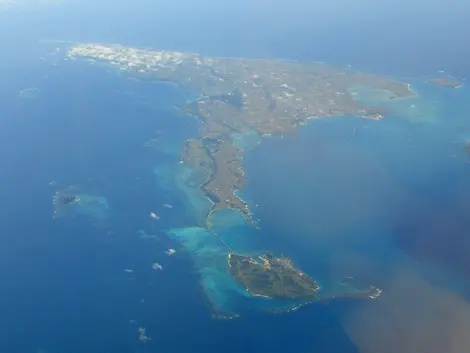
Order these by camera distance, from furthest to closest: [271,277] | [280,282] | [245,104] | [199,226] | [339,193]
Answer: [245,104] → [339,193] → [199,226] → [271,277] → [280,282]

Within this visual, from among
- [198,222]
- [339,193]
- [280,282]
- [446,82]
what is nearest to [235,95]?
[339,193]

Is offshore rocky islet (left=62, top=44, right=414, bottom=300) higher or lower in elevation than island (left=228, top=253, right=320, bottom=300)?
higher

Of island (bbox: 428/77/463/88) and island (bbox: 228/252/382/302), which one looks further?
island (bbox: 428/77/463/88)

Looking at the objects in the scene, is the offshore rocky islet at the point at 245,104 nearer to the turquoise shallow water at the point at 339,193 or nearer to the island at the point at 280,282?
the island at the point at 280,282

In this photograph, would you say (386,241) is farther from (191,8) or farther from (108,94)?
(191,8)

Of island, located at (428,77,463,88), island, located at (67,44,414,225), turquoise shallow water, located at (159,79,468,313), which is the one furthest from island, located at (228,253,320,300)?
island, located at (428,77,463,88)

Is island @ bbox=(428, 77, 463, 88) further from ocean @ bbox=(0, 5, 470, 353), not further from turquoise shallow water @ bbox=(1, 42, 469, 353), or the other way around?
turquoise shallow water @ bbox=(1, 42, 469, 353)

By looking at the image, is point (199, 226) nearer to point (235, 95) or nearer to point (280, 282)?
point (280, 282)

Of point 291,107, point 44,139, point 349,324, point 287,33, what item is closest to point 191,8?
point 287,33
